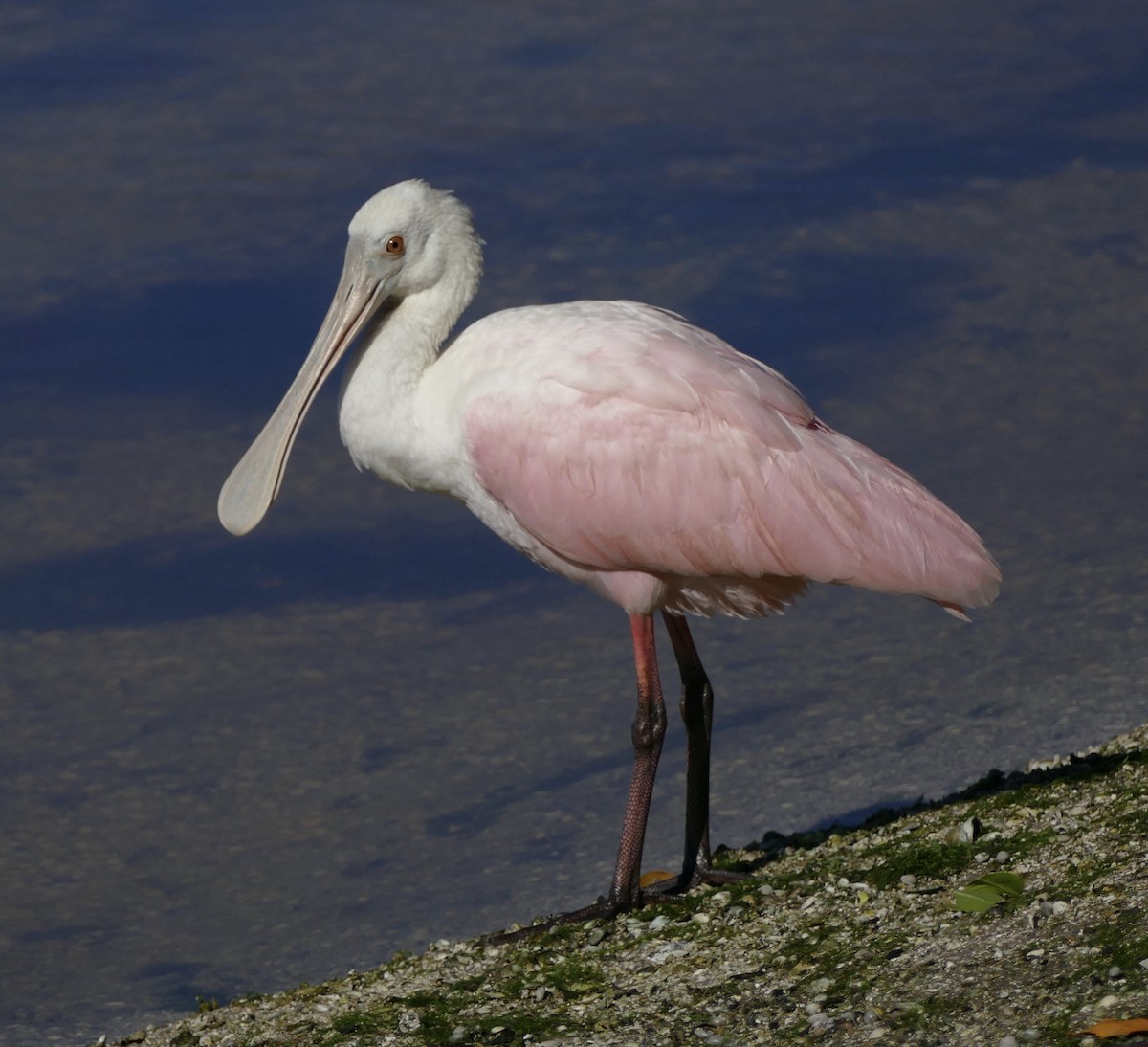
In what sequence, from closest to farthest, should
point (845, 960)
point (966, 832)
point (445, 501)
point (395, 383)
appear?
point (845, 960)
point (966, 832)
point (395, 383)
point (445, 501)

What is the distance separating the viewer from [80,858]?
8.14 m

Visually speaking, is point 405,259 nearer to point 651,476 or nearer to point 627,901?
point 651,476

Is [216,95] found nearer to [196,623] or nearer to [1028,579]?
[196,623]

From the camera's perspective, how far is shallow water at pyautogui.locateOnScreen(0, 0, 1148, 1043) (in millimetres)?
8188

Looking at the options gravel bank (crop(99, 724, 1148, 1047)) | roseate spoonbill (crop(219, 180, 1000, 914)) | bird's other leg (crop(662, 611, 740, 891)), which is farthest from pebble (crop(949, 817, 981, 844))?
bird's other leg (crop(662, 611, 740, 891))

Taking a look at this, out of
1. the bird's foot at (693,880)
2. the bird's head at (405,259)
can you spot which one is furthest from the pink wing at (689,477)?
the bird's foot at (693,880)

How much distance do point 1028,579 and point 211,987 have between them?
4642 mm

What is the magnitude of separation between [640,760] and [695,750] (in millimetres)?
295

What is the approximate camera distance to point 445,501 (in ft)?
36.5

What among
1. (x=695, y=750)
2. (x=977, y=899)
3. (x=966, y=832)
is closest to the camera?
(x=977, y=899)

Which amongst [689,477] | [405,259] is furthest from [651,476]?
[405,259]

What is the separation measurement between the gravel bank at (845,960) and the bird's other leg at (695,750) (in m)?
0.33

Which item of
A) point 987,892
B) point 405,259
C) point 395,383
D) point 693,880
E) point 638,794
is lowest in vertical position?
point 693,880

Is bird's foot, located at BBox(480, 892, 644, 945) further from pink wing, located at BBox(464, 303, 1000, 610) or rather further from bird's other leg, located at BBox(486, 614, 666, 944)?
pink wing, located at BBox(464, 303, 1000, 610)
